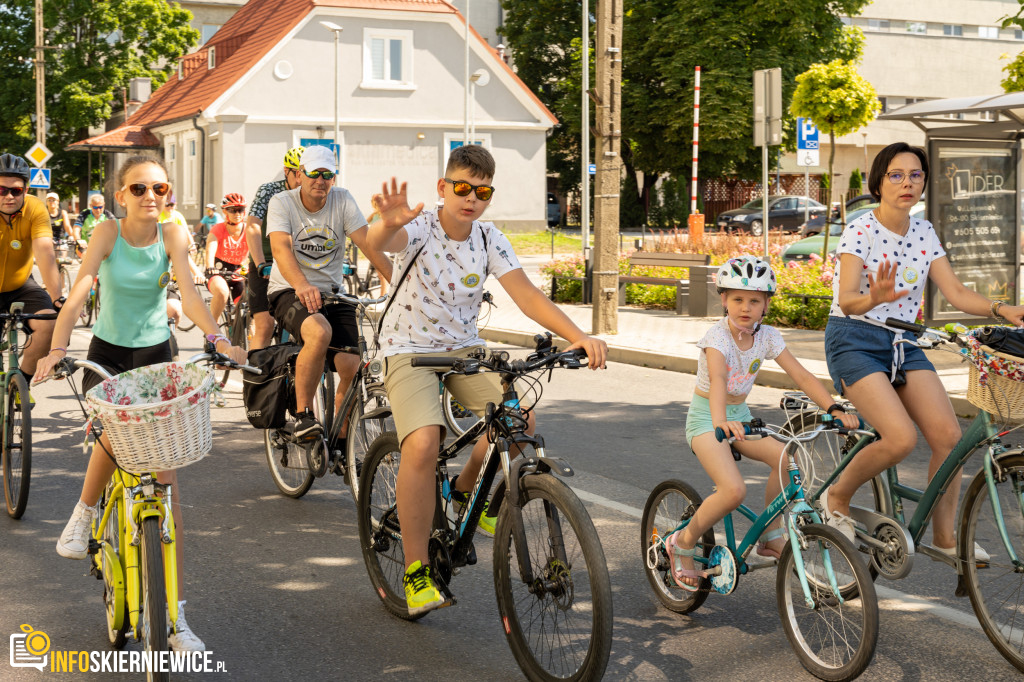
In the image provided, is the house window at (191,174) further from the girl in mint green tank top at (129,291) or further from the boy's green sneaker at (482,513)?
the boy's green sneaker at (482,513)

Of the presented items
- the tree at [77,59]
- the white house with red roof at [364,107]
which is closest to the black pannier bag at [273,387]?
the white house with red roof at [364,107]

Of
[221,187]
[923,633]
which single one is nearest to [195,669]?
[923,633]

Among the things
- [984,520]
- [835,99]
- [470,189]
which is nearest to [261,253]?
[470,189]

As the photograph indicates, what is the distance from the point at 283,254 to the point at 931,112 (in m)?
7.47

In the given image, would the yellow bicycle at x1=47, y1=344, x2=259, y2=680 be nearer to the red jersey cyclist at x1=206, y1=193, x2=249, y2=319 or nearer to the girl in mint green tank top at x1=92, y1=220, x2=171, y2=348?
the girl in mint green tank top at x1=92, y1=220, x2=171, y2=348

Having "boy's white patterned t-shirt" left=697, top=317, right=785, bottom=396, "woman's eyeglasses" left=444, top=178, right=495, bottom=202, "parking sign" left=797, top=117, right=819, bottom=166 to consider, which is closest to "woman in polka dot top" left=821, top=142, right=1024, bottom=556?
"boy's white patterned t-shirt" left=697, top=317, right=785, bottom=396

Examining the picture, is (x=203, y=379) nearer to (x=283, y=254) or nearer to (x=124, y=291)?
(x=124, y=291)

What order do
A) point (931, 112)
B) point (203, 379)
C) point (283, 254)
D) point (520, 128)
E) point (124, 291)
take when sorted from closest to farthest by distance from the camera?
1. point (203, 379)
2. point (124, 291)
3. point (283, 254)
4. point (931, 112)
5. point (520, 128)

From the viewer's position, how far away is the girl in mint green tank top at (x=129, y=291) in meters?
4.55

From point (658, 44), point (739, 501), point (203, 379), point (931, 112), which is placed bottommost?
point (739, 501)

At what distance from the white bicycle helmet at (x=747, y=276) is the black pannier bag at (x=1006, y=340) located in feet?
2.62

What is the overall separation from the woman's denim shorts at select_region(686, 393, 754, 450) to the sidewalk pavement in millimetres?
5332

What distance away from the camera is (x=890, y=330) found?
4.97 metres

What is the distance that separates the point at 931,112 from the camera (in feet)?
38.7
